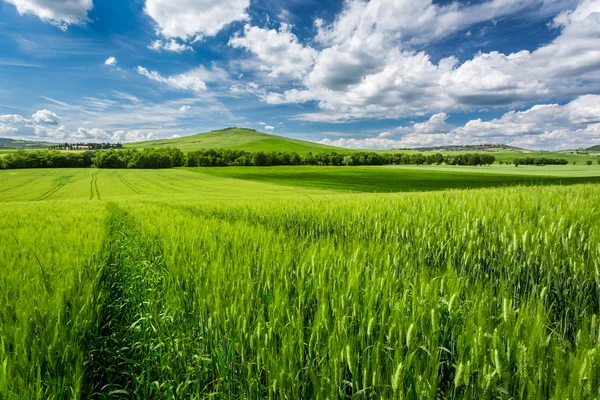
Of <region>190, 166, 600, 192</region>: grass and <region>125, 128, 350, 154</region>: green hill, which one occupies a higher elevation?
<region>125, 128, 350, 154</region>: green hill

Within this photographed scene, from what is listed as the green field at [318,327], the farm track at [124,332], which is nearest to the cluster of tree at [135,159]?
the farm track at [124,332]

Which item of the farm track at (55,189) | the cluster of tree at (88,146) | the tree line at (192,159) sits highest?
the cluster of tree at (88,146)

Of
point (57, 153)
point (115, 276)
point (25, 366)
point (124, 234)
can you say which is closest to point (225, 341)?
point (25, 366)

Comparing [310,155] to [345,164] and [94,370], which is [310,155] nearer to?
[345,164]

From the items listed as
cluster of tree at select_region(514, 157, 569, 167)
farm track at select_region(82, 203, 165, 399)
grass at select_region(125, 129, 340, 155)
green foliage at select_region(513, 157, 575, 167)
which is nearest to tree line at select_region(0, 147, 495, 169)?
green foliage at select_region(513, 157, 575, 167)

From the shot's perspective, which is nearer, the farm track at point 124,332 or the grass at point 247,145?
the farm track at point 124,332

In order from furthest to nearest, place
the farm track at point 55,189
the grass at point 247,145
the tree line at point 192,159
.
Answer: the grass at point 247,145 → the tree line at point 192,159 → the farm track at point 55,189

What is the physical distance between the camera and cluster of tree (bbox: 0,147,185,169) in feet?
296

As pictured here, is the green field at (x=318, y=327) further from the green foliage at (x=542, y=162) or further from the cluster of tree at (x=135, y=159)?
the green foliage at (x=542, y=162)

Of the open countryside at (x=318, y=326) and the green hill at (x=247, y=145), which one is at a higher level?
the green hill at (x=247, y=145)

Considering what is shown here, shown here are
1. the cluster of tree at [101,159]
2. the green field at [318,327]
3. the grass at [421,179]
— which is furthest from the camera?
the cluster of tree at [101,159]

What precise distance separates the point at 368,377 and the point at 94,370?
234 centimetres

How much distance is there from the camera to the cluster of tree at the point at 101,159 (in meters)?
90.3

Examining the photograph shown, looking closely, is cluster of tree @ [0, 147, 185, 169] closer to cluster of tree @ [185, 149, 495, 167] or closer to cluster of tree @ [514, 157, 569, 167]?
cluster of tree @ [185, 149, 495, 167]
